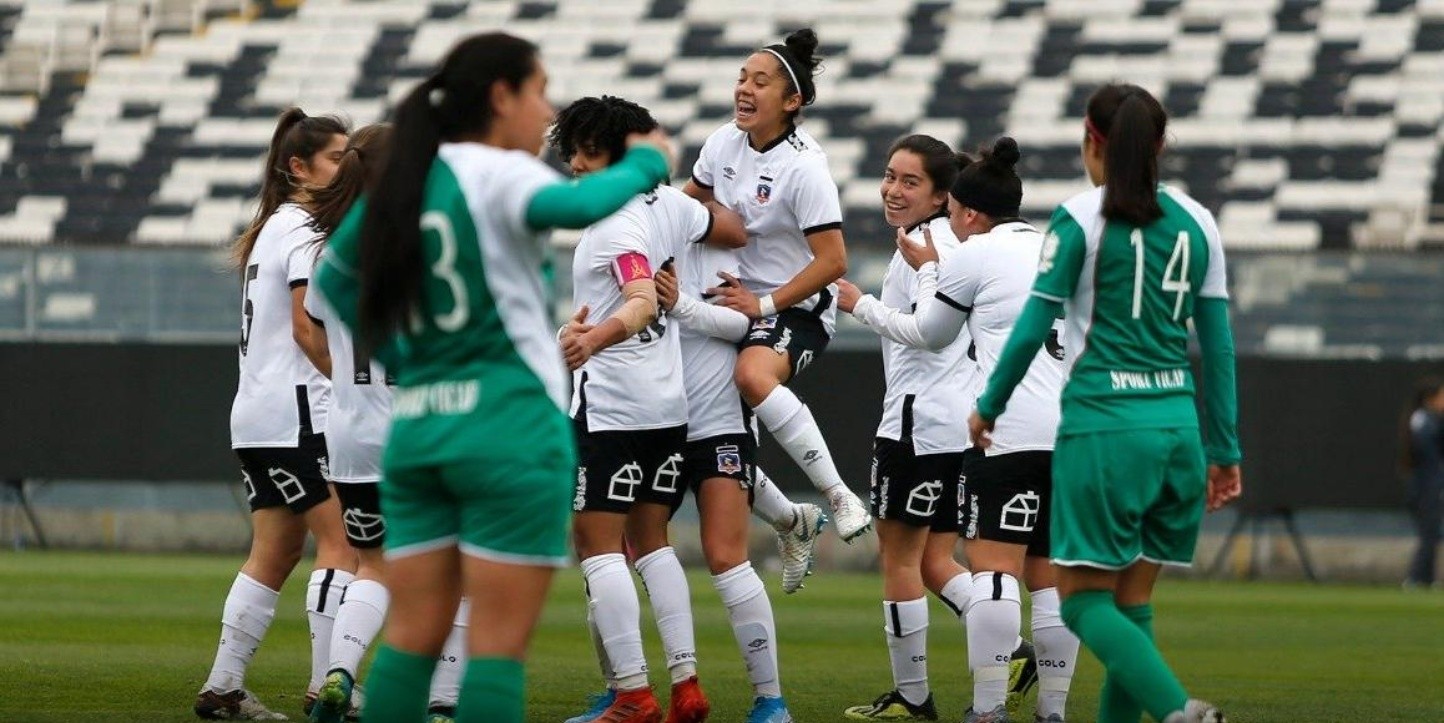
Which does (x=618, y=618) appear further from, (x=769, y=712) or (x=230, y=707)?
(x=230, y=707)

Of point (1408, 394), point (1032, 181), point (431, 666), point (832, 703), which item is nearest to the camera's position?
point (431, 666)

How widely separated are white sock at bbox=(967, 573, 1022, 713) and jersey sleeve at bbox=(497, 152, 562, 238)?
354 centimetres

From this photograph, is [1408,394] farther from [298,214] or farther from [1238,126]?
[298,214]

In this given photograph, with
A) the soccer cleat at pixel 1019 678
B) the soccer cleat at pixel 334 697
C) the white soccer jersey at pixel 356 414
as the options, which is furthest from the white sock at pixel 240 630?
the soccer cleat at pixel 1019 678

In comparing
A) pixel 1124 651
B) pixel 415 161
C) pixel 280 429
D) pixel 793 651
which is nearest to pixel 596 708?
pixel 280 429

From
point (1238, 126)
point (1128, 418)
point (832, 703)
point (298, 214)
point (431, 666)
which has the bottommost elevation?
point (832, 703)

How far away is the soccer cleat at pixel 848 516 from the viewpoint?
28.3 feet

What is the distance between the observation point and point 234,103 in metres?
27.6

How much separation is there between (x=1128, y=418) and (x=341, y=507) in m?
2.87

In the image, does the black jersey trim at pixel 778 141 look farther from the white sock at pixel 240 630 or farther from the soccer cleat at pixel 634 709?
the white sock at pixel 240 630

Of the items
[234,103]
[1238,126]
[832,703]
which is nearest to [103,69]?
→ [234,103]

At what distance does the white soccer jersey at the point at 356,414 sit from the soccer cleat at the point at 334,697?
2.07 ft

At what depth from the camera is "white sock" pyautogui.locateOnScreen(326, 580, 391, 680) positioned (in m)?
7.59

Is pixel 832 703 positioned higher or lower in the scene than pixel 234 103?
lower
